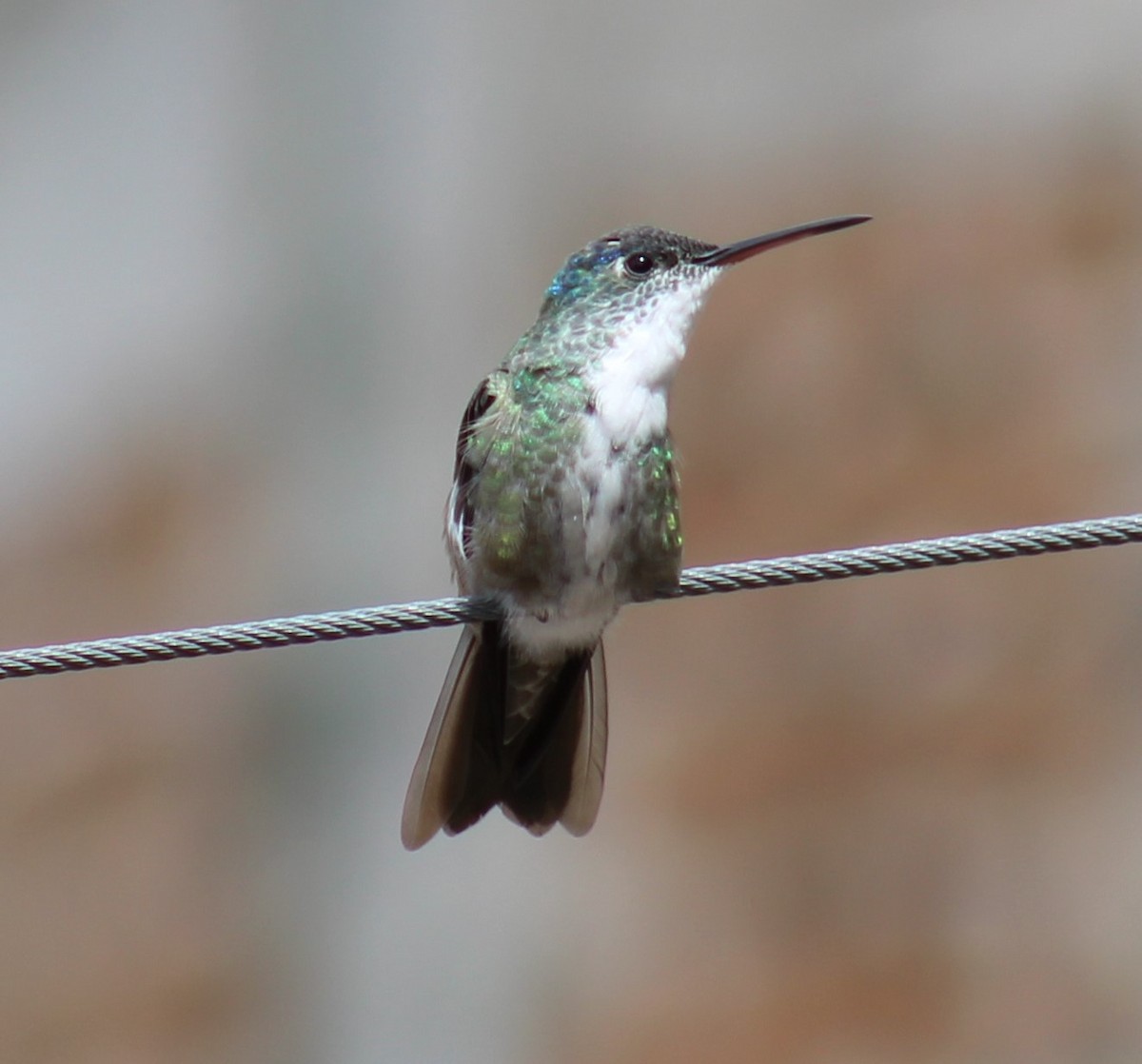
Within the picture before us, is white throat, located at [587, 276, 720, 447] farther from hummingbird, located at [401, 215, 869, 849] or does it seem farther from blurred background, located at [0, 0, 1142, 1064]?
blurred background, located at [0, 0, 1142, 1064]

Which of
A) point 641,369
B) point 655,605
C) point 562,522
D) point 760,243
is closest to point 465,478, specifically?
point 562,522

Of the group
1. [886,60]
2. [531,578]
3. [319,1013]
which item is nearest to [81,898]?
[319,1013]

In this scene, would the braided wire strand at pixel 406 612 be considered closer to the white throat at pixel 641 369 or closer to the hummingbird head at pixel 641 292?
the white throat at pixel 641 369

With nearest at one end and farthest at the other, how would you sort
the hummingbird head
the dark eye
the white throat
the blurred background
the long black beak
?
the white throat, the hummingbird head, the long black beak, the dark eye, the blurred background

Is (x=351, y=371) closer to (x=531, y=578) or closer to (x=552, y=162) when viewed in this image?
(x=552, y=162)

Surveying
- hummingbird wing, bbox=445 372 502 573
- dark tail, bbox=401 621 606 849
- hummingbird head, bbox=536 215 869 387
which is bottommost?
dark tail, bbox=401 621 606 849

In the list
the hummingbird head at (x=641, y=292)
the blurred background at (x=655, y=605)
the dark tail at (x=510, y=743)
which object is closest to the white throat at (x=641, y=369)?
Result: the hummingbird head at (x=641, y=292)

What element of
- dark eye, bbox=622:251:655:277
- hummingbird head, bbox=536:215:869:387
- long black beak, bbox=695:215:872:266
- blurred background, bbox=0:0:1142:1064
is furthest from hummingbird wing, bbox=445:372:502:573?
blurred background, bbox=0:0:1142:1064
